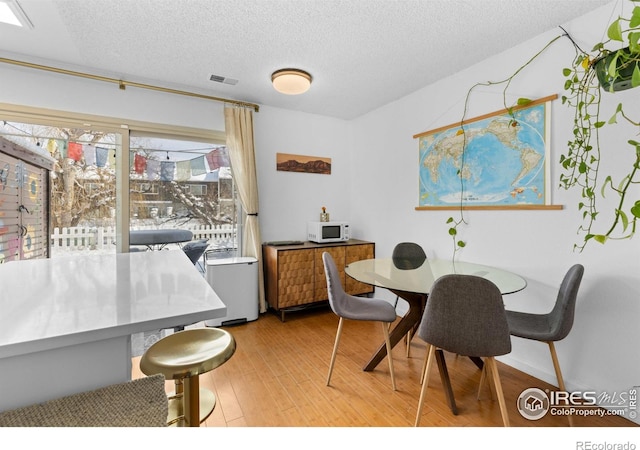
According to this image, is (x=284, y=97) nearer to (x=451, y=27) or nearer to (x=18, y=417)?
(x=451, y=27)

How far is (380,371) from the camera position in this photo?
2.34 meters

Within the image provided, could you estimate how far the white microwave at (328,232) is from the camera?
3.75 meters

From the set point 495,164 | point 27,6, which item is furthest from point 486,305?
point 27,6

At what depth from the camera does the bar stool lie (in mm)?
1127

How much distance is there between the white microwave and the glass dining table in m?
1.13

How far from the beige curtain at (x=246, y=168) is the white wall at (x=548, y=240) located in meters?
1.74

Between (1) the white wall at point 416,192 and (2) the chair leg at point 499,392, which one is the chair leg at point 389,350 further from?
(1) the white wall at point 416,192

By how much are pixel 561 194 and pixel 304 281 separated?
2.49 metres

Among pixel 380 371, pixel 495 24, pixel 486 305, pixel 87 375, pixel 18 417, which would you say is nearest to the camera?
pixel 18 417

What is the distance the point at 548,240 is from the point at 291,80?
8.19 ft

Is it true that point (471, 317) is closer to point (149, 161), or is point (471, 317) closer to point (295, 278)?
point (295, 278)

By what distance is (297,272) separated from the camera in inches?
135

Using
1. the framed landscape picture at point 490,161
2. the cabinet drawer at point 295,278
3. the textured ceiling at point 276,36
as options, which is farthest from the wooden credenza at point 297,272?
the textured ceiling at point 276,36

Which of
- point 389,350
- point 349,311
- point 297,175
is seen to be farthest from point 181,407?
point 297,175
